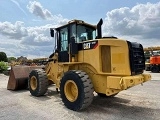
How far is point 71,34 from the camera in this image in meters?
7.96

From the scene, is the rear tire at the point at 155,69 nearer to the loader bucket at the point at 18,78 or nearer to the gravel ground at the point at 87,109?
the gravel ground at the point at 87,109

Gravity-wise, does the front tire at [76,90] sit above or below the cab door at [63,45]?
below

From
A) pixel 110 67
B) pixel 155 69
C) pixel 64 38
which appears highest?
pixel 64 38

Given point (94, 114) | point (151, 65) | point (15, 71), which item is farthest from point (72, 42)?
point (151, 65)

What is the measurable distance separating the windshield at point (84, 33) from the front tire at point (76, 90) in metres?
1.62

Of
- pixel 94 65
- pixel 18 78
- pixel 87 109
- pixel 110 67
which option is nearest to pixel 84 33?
pixel 94 65

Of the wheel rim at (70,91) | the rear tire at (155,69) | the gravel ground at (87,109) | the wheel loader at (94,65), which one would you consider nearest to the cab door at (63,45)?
the wheel loader at (94,65)

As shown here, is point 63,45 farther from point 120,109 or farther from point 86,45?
point 120,109

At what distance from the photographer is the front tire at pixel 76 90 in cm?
633

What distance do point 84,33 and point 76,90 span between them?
94.0 inches

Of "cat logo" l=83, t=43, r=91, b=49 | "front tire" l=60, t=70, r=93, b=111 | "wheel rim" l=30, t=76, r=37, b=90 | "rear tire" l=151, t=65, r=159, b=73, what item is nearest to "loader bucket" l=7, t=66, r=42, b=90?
"wheel rim" l=30, t=76, r=37, b=90

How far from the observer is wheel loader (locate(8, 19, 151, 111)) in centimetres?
630

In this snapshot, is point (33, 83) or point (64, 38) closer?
point (64, 38)

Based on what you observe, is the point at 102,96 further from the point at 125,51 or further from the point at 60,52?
the point at 125,51
